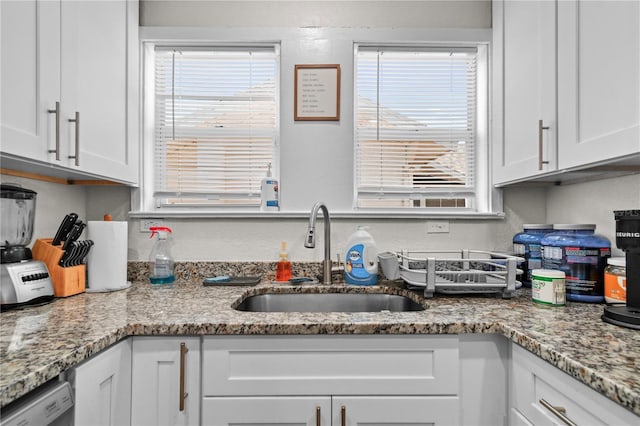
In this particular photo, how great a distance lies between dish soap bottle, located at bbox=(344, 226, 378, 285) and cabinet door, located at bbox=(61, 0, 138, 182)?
3.68 ft

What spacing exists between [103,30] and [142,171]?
0.67 m

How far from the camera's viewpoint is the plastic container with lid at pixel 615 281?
119cm

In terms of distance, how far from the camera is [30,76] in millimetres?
1094

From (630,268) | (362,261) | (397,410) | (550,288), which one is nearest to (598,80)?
(630,268)

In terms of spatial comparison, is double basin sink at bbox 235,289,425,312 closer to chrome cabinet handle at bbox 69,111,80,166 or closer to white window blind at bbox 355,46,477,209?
white window blind at bbox 355,46,477,209

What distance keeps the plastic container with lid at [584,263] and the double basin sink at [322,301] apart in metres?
0.66

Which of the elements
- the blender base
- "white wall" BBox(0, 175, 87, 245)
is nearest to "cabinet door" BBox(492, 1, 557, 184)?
the blender base

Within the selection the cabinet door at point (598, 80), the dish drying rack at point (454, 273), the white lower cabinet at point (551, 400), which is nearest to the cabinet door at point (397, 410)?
the white lower cabinet at point (551, 400)

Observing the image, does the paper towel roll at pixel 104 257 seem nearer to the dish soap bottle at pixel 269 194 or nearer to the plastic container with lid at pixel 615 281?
the dish soap bottle at pixel 269 194

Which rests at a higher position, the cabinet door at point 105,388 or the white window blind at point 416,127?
the white window blind at point 416,127

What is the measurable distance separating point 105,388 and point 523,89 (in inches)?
73.4

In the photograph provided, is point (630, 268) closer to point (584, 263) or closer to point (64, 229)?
point (584, 263)

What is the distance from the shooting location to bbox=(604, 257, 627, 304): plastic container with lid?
1.19m

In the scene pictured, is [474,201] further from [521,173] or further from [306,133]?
[306,133]
